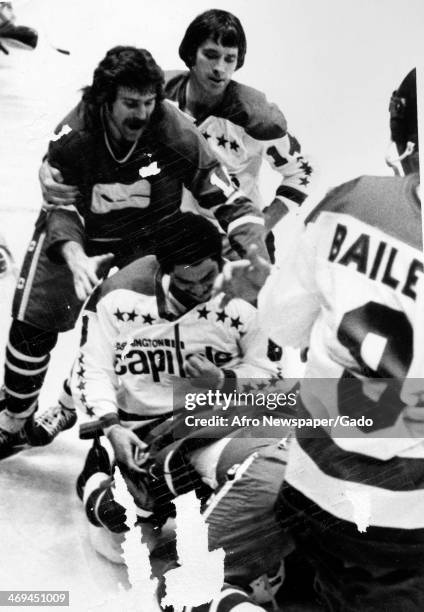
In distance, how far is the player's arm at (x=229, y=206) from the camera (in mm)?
1723

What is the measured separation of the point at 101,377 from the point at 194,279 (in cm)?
34

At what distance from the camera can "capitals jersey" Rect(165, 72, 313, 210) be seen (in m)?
1.73

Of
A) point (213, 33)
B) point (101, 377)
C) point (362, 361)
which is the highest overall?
point (213, 33)

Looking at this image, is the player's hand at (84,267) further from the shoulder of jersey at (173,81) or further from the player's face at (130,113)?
the shoulder of jersey at (173,81)

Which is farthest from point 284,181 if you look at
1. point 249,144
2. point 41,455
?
point 41,455

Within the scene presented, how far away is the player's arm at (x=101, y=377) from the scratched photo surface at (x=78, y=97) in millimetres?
42

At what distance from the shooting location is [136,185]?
1724mm

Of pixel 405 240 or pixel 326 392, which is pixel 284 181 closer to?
pixel 405 240

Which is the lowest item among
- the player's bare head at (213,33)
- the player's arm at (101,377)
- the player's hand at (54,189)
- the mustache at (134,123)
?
the player's arm at (101,377)

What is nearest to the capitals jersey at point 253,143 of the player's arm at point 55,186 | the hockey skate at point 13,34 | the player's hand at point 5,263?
the player's arm at point 55,186

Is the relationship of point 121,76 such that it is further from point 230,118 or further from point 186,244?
point 186,244

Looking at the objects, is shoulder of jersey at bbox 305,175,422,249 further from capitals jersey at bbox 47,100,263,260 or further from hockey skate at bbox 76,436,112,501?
hockey skate at bbox 76,436,112,501

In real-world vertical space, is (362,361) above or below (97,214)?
below

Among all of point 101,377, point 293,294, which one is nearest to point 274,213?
point 293,294
